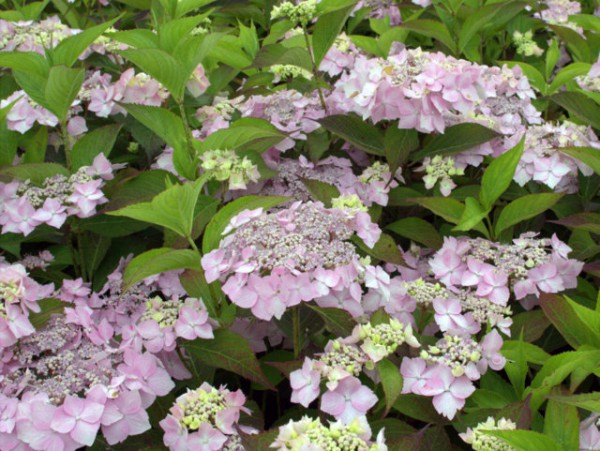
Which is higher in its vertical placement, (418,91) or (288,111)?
(418,91)

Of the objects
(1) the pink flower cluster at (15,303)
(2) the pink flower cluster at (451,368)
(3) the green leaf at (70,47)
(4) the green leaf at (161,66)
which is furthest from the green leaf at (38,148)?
(2) the pink flower cluster at (451,368)

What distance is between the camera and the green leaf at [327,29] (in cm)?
165

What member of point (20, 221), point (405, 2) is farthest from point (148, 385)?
point (405, 2)

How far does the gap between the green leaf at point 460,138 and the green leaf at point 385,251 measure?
294mm

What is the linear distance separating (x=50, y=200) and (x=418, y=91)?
751 millimetres

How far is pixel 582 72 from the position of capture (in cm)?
186

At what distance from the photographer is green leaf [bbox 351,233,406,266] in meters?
1.39

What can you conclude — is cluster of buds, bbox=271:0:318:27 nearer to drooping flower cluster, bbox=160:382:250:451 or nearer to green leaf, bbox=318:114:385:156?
green leaf, bbox=318:114:385:156

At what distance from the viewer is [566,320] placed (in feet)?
4.06

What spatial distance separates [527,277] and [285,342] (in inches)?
18.0

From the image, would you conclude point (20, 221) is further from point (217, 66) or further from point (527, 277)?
point (527, 277)

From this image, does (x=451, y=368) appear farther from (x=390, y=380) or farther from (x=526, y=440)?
(x=526, y=440)

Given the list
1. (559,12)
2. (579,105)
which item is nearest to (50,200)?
(579,105)

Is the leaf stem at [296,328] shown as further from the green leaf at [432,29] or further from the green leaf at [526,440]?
the green leaf at [432,29]
